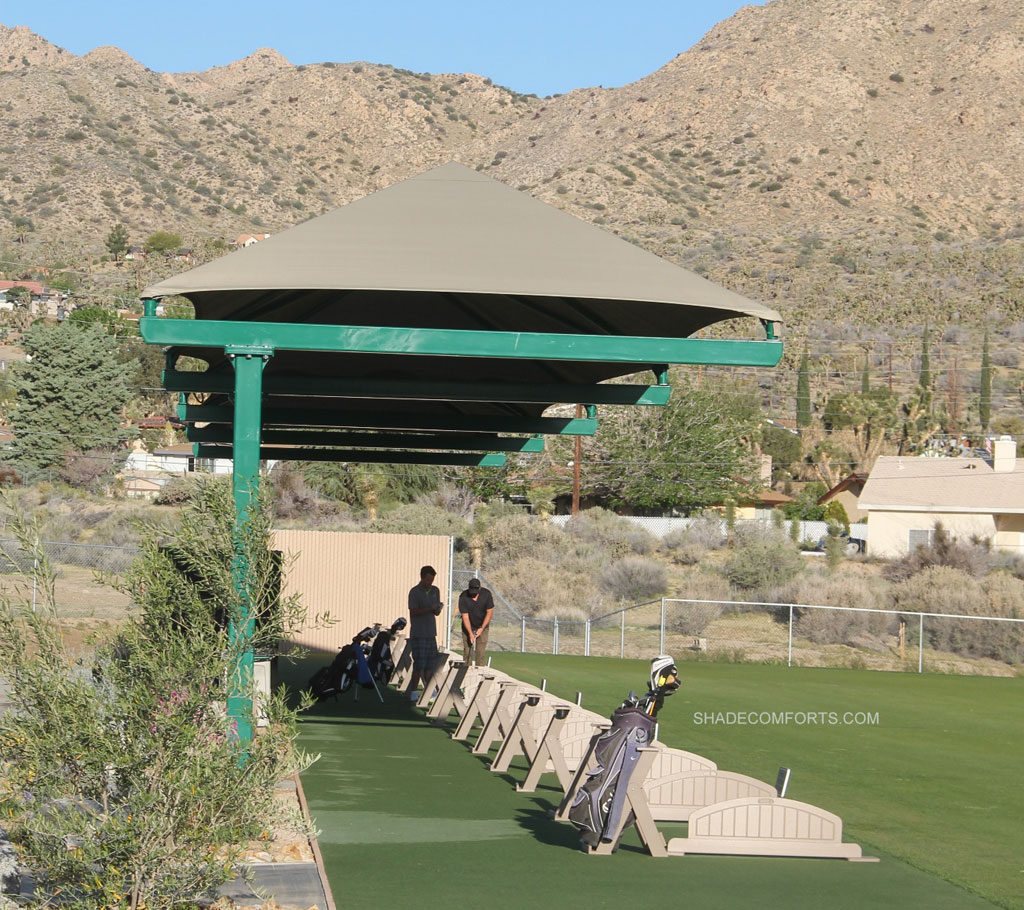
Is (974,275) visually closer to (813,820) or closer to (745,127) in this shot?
(745,127)

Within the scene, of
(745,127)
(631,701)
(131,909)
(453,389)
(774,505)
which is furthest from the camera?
(745,127)

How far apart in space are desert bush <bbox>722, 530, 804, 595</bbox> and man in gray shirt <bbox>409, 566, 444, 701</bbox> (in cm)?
2413

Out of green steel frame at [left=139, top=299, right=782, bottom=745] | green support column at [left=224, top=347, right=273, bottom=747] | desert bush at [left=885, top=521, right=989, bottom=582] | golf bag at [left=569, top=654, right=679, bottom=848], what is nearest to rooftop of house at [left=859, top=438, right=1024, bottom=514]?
desert bush at [left=885, top=521, right=989, bottom=582]

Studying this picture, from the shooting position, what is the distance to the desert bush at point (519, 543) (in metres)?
42.1

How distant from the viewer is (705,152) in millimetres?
106250

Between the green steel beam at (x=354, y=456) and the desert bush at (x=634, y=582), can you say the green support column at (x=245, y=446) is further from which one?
the desert bush at (x=634, y=582)

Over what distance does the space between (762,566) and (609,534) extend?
6873mm

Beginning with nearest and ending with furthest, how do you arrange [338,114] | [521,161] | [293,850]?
[293,850], [521,161], [338,114]

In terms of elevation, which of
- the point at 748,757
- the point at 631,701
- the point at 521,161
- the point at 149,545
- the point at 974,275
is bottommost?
the point at 748,757

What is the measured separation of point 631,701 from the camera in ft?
30.0

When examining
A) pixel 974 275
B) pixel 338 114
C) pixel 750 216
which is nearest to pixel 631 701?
pixel 974 275

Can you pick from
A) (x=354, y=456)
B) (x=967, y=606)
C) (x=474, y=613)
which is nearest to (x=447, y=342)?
(x=474, y=613)

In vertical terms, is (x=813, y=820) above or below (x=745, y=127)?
below

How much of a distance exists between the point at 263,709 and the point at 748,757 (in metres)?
8.66
